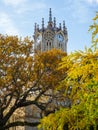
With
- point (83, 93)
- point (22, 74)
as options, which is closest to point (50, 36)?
point (22, 74)

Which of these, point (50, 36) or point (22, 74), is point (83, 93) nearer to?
point (22, 74)

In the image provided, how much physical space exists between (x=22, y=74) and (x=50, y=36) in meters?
76.3

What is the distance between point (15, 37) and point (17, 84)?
132 inches

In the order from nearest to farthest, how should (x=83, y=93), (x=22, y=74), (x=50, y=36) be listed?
(x=83, y=93) < (x=22, y=74) < (x=50, y=36)

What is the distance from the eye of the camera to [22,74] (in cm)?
2481

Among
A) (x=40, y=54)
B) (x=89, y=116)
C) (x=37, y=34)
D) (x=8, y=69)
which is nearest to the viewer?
(x=89, y=116)

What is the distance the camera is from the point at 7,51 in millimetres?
24922

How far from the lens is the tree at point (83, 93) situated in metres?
10.4

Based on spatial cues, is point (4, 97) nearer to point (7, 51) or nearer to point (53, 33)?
point (7, 51)

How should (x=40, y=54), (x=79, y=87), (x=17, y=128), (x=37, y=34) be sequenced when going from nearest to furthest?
1. (x=79, y=87)
2. (x=40, y=54)
3. (x=17, y=128)
4. (x=37, y=34)

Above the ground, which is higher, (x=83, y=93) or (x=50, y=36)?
(x=50, y=36)

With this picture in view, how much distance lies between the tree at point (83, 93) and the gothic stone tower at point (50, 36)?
86347mm

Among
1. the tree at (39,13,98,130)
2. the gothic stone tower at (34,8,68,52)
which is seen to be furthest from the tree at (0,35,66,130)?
the gothic stone tower at (34,8,68,52)

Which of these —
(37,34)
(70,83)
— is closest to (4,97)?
(70,83)
